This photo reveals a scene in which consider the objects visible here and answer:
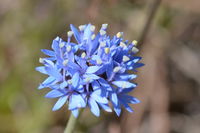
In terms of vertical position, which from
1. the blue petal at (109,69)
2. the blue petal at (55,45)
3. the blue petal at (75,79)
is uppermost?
the blue petal at (55,45)

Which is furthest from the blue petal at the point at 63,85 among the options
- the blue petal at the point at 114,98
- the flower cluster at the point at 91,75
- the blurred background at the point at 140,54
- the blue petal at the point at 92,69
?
the blurred background at the point at 140,54

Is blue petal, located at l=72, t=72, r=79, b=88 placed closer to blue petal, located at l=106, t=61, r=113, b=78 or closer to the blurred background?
blue petal, located at l=106, t=61, r=113, b=78

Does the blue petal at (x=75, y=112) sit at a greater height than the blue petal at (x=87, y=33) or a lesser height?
lesser

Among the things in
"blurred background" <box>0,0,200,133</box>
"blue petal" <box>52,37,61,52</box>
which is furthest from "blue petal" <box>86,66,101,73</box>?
"blurred background" <box>0,0,200,133</box>

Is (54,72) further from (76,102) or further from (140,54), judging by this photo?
(140,54)

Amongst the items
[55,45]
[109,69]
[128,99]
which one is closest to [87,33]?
[55,45]

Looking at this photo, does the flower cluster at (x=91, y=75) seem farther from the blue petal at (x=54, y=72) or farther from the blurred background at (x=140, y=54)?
the blurred background at (x=140, y=54)

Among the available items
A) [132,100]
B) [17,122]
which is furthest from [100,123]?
[132,100]
